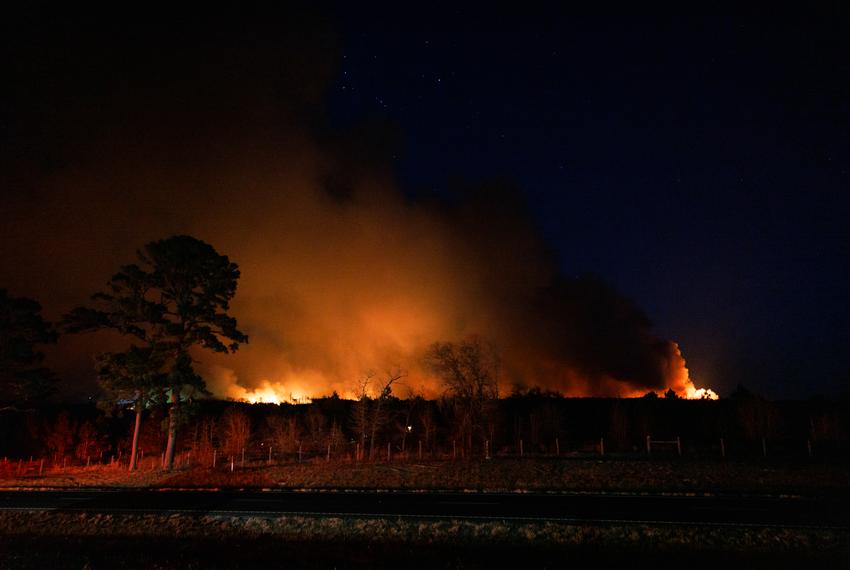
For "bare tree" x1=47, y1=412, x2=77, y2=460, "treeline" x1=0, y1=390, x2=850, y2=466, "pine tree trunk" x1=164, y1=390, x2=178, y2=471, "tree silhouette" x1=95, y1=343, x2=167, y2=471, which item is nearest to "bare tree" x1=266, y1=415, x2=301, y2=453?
"treeline" x1=0, y1=390, x2=850, y2=466

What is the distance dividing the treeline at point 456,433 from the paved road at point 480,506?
18117 millimetres

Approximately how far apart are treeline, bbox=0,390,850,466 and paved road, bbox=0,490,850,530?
59.4 feet

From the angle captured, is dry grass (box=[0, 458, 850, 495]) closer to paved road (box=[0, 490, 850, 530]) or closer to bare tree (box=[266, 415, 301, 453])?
paved road (box=[0, 490, 850, 530])

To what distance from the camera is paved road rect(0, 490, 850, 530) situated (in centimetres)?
1888

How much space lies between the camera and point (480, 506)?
2202 centimetres

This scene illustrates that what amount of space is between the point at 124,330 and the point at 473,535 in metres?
36.5

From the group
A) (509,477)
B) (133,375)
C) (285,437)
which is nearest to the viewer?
(509,477)

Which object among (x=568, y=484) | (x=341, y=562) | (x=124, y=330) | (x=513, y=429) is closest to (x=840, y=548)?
(x=341, y=562)

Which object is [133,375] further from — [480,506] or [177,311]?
[480,506]

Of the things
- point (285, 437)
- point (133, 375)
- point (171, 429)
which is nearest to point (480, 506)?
point (171, 429)

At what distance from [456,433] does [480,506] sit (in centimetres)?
3605

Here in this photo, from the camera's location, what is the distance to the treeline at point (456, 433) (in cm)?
5069

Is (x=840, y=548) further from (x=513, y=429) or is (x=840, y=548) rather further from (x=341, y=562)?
(x=513, y=429)

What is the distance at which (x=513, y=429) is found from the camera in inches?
2547
